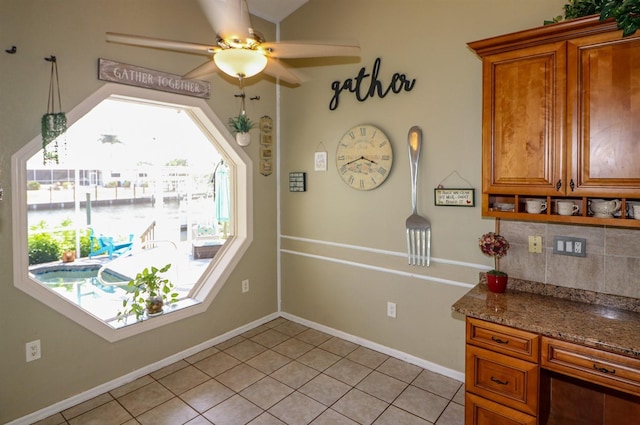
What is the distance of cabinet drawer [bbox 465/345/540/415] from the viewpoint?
5.91ft

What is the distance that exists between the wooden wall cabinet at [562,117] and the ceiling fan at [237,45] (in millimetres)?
936

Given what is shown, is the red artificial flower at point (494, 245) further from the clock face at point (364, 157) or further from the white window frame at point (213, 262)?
the white window frame at point (213, 262)

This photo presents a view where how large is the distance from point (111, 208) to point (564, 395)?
22.2 feet

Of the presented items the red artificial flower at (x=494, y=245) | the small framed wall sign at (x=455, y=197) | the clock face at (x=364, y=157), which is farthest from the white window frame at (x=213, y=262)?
the red artificial flower at (x=494, y=245)

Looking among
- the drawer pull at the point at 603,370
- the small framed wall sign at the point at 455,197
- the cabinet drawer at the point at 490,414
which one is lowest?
the cabinet drawer at the point at 490,414

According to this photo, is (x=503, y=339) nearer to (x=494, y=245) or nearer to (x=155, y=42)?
(x=494, y=245)

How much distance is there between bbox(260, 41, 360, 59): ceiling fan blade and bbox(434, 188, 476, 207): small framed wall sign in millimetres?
1300

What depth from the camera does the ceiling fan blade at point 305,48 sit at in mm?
1869

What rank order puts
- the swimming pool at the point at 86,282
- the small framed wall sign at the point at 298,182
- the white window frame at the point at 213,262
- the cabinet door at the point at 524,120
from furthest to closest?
the small framed wall sign at the point at 298,182, the swimming pool at the point at 86,282, the white window frame at the point at 213,262, the cabinet door at the point at 524,120

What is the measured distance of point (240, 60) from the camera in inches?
71.9

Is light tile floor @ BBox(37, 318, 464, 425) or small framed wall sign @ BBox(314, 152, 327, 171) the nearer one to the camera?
light tile floor @ BBox(37, 318, 464, 425)

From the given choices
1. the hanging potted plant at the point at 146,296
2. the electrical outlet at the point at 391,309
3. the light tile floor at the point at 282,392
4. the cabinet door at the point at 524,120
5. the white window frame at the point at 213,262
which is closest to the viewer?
the cabinet door at the point at 524,120

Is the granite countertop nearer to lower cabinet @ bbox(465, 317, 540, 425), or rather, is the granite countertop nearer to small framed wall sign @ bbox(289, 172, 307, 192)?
lower cabinet @ bbox(465, 317, 540, 425)

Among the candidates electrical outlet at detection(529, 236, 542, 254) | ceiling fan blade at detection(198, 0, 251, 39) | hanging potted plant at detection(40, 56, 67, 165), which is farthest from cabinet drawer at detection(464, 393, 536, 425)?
hanging potted plant at detection(40, 56, 67, 165)
